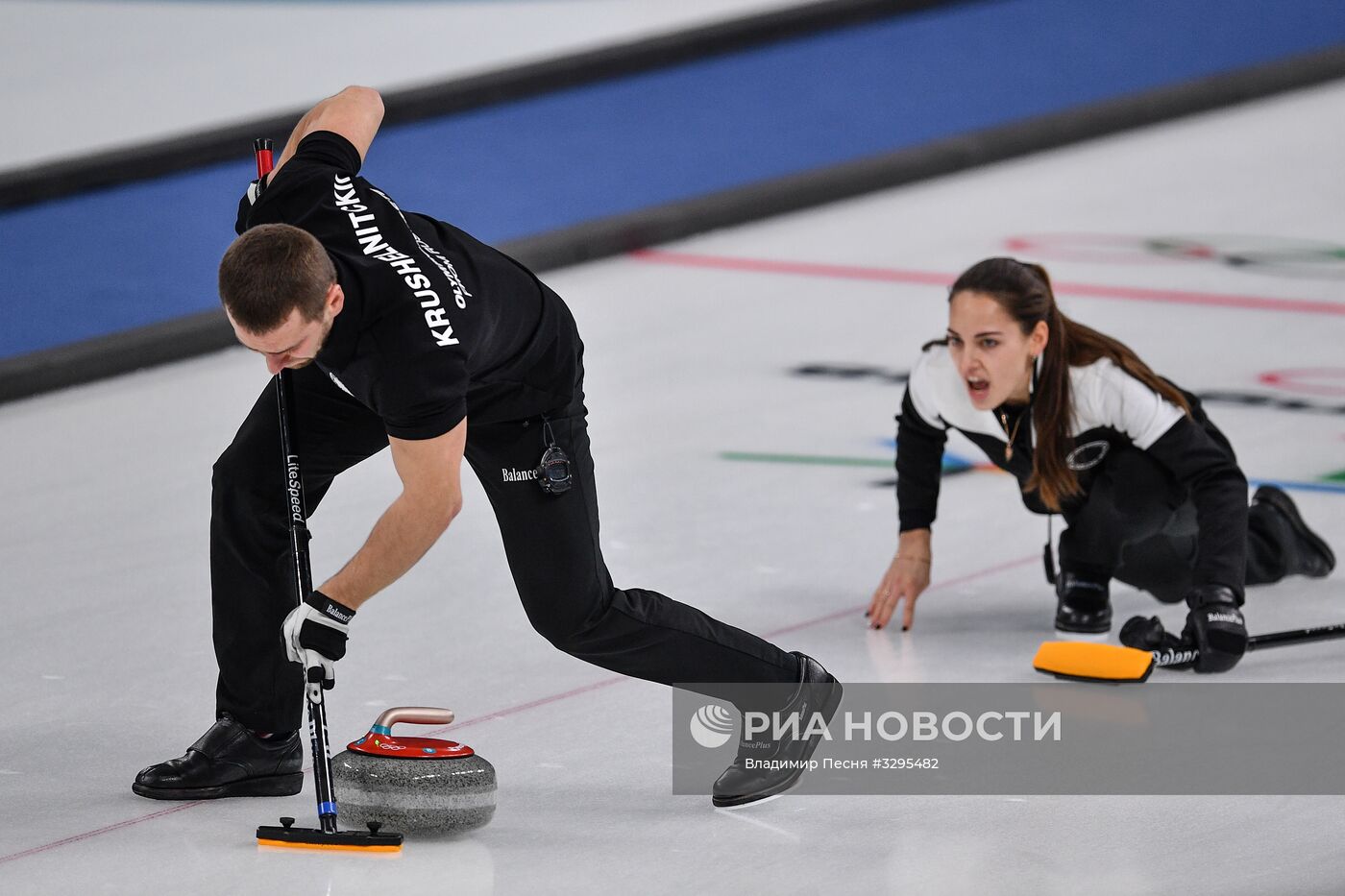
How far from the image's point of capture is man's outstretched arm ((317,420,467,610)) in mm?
3447

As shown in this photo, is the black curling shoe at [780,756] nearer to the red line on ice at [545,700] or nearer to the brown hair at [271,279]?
the red line on ice at [545,700]

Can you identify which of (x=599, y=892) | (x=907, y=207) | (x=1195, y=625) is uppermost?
(x=907, y=207)

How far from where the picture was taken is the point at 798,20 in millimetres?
11969

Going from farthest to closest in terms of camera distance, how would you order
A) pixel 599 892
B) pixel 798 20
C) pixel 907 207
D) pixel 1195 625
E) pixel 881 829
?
1. pixel 798 20
2. pixel 907 207
3. pixel 1195 625
4. pixel 881 829
5. pixel 599 892

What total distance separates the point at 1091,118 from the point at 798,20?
193 cm

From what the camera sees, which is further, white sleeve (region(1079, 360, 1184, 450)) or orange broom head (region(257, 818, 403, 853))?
white sleeve (region(1079, 360, 1184, 450))

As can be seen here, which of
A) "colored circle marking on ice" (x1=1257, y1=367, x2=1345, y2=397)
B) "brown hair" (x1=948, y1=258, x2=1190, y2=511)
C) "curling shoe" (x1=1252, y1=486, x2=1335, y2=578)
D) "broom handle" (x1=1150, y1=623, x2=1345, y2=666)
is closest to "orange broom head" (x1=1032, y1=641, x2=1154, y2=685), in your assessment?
"broom handle" (x1=1150, y1=623, x2=1345, y2=666)

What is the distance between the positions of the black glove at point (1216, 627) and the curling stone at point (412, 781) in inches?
59.1

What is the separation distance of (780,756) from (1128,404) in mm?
1116

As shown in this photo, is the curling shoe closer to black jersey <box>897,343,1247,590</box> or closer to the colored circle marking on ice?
black jersey <box>897,343,1247,590</box>

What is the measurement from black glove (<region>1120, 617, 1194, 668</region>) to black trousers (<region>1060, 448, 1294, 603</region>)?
0.18 meters

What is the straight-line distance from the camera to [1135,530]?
4.68 m

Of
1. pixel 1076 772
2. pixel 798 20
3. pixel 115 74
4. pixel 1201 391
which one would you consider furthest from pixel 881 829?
pixel 115 74

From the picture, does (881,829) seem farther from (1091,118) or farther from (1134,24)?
(1134,24)
